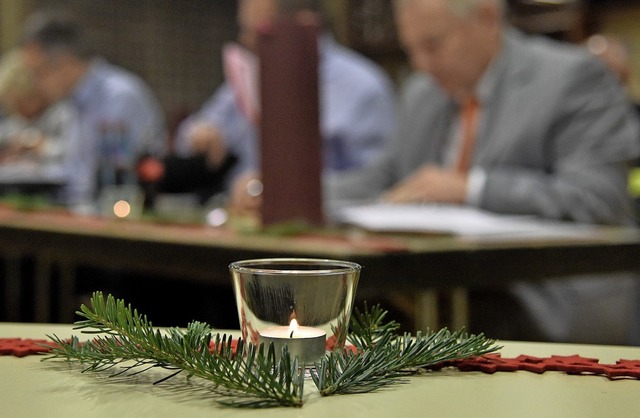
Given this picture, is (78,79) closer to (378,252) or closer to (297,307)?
(378,252)

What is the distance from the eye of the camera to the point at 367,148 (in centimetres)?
320

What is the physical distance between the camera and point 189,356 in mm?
420

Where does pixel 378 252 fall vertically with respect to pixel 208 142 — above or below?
below

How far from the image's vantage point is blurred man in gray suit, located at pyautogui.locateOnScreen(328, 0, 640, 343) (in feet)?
5.70

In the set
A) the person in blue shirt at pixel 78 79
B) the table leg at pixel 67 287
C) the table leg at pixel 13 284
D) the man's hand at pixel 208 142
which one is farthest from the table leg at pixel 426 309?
the person in blue shirt at pixel 78 79

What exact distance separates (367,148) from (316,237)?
1.96 metres

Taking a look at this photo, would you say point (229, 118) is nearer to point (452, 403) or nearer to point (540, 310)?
point (540, 310)

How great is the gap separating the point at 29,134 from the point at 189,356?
10.8ft

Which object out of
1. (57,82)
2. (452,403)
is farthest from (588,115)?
(57,82)

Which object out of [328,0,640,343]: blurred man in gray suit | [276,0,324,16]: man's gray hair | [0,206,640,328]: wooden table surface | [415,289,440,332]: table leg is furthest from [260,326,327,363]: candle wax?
[276,0,324,16]: man's gray hair

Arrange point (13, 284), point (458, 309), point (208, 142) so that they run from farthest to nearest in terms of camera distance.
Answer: point (208, 142)
point (13, 284)
point (458, 309)

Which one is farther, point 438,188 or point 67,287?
point 67,287

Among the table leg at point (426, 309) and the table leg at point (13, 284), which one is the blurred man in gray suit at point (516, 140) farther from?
the table leg at point (13, 284)

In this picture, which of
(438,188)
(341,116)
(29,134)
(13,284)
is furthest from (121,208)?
(29,134)
